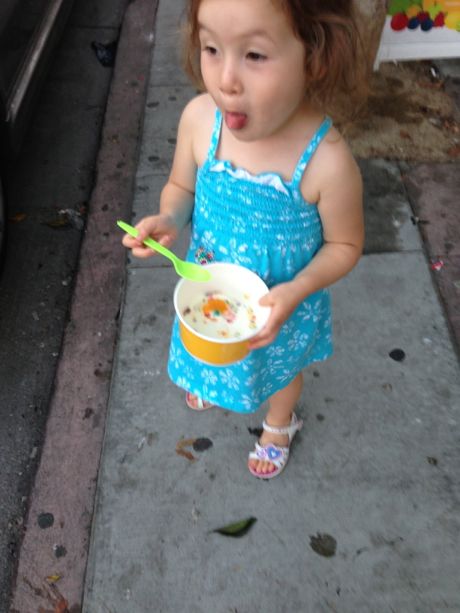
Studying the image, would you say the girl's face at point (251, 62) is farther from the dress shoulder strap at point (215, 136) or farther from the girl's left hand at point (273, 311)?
the girl's left hand at point (273, 311)

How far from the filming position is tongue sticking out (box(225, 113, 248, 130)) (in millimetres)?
1323

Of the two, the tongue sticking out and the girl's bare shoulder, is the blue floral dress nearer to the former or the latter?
the girl's bare shoulder

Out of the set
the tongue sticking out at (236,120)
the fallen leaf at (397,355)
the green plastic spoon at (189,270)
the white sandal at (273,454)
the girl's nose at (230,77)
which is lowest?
Result: the white sandal at (273,454)

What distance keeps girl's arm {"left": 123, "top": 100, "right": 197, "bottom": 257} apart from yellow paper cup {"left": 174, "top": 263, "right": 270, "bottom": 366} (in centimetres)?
15

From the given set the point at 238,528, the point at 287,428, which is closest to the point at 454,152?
the point at 287,428

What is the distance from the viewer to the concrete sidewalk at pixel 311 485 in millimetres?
1980

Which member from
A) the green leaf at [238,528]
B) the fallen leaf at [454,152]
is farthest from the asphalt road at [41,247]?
the fallen leaf at [454,152]

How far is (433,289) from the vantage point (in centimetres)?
275

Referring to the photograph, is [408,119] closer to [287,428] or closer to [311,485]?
[287,428]

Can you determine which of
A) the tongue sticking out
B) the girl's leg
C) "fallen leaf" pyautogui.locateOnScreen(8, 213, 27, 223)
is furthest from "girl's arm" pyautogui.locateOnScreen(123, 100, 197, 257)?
"fallen leaf" pyautogui.locateOnScreen(8, 213, 27, 223)

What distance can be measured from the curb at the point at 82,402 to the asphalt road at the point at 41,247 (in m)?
0.06

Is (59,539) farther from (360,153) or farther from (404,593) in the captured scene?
(360,153)

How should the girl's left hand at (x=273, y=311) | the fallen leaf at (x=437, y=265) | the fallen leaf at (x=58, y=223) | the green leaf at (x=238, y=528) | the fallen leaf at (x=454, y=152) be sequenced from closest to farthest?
the girl's left hand at (x=273, y=311), the green leaf at (x=238, y=528), the fallen leaf at (x=437, y=265), the fallen leaf at (x=58, y=223), the fallen leaf at (x=454, y=152)

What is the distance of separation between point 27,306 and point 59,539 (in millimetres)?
1145
